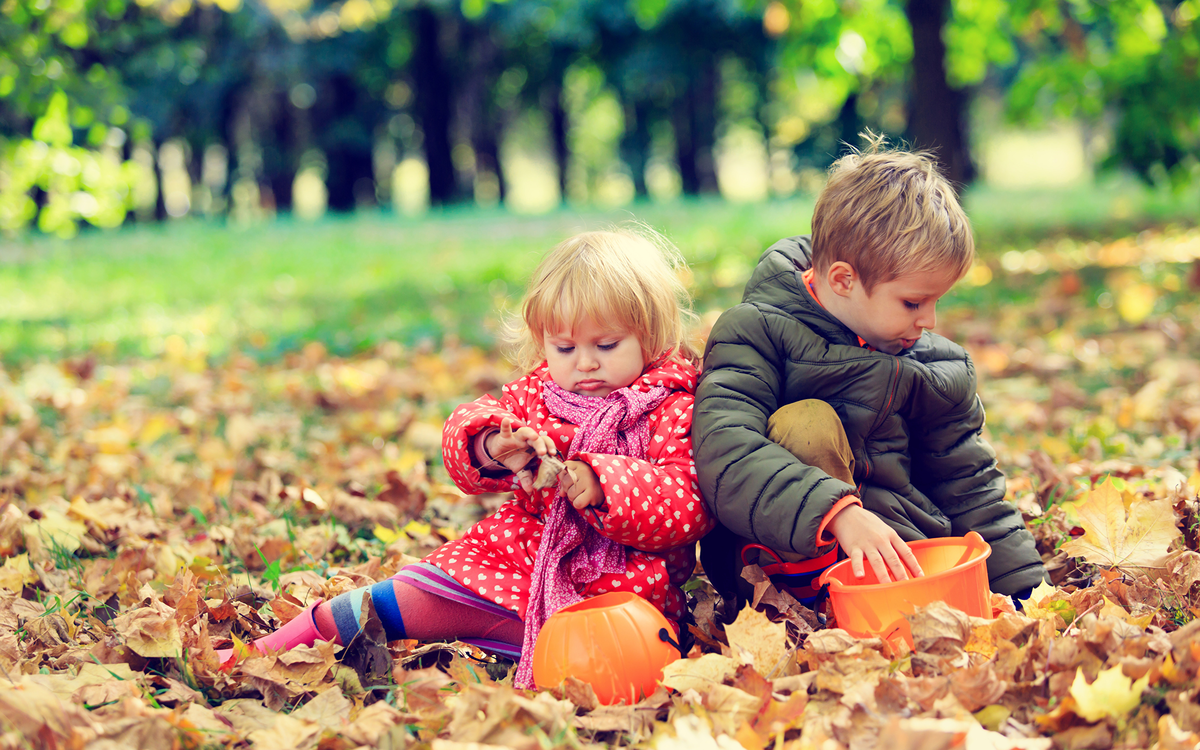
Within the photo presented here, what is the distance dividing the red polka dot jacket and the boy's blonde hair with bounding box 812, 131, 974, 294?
50 centimetres

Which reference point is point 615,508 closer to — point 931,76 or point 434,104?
point 931,76

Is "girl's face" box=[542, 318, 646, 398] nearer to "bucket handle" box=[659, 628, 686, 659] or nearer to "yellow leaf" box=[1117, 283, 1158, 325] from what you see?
"bucket handle" box=[659, 628, 686, 659]

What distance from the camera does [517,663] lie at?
7.90 feet

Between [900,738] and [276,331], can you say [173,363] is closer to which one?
[276,331]

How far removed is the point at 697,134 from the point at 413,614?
28018mm

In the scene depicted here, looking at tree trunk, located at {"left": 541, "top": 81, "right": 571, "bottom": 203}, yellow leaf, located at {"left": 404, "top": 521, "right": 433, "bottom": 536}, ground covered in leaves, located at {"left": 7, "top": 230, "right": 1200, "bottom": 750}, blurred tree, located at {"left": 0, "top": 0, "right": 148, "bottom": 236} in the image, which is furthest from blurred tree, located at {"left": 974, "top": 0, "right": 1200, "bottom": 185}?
tree trunk, located at {"left": 541, "top": 81, "right": 571, "bottom": 203}

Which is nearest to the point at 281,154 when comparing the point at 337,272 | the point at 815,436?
the point at 337,272

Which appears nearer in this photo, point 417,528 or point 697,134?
point 417,528

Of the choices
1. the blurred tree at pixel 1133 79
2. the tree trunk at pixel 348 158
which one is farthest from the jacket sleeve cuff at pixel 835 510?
the tree trunk at pixel 348 158

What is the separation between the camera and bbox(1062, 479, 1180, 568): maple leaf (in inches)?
93.4

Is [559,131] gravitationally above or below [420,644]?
above

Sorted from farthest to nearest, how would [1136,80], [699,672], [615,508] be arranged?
[1136,80] < [615,508] < [699,672]

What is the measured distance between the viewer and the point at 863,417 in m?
2.38

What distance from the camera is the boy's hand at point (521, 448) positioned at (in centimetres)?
218
